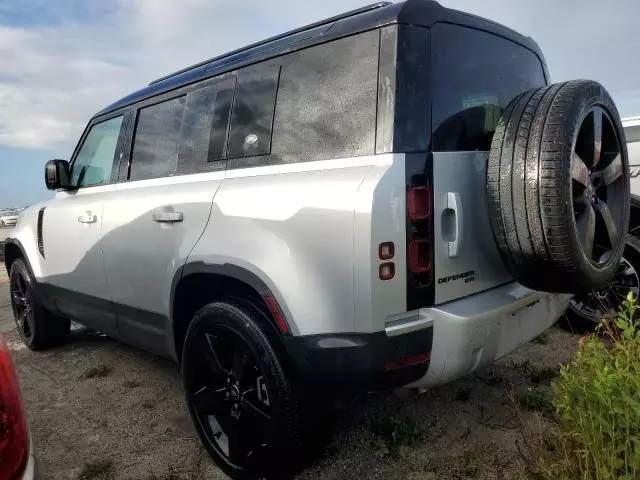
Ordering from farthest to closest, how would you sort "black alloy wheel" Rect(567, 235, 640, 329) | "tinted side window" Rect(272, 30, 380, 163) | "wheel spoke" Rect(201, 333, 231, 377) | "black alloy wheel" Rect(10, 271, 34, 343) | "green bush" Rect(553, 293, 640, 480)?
1. "black alloy wheel" Rect(10, 271, 34, 343)
2. "black alloy wheel" Rect(567, 235, 640, 329)
3. "wheel spoke" Rect(201, 333, 231, 377)
4. "tinted side window" Rect(272, 30, 380, 163)
5. "green bush" Rect(553, 293, 640, 480)

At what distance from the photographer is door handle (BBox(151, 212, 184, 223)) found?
267 cm

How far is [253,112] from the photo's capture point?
8.21 feet

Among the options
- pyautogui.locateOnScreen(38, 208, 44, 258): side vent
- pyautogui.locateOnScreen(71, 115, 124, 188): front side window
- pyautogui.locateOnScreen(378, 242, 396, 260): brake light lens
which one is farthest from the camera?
pyautogui.locateOnScreen(38, 208, 44, 258): side vent

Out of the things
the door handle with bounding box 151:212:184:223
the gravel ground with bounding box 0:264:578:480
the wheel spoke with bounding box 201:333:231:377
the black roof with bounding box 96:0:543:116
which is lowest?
the gravel ground with bounding box 0:264:578:480

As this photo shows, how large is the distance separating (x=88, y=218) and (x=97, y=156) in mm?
577

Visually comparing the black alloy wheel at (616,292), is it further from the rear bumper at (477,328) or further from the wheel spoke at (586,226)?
the wheel spoke at (586,226)

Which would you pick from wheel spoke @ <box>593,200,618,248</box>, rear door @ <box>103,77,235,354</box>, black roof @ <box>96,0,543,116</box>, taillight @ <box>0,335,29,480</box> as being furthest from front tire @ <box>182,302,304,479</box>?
wheel spoke @ <box>593,200,618,248</box>

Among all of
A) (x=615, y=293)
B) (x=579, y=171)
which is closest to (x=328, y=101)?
(x=579, y=171)

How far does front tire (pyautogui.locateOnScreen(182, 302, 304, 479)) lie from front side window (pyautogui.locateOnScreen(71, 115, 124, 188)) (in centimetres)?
164

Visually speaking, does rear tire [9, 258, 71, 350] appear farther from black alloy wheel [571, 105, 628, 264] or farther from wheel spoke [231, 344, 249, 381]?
black alloy wheel [571, 105, 628, 264]

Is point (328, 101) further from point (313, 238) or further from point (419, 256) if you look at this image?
point (419, 256)

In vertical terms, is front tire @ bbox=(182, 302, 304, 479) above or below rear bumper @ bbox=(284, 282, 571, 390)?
below

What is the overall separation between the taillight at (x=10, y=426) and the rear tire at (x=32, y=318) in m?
3.31

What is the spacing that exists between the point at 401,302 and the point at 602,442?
82cm
